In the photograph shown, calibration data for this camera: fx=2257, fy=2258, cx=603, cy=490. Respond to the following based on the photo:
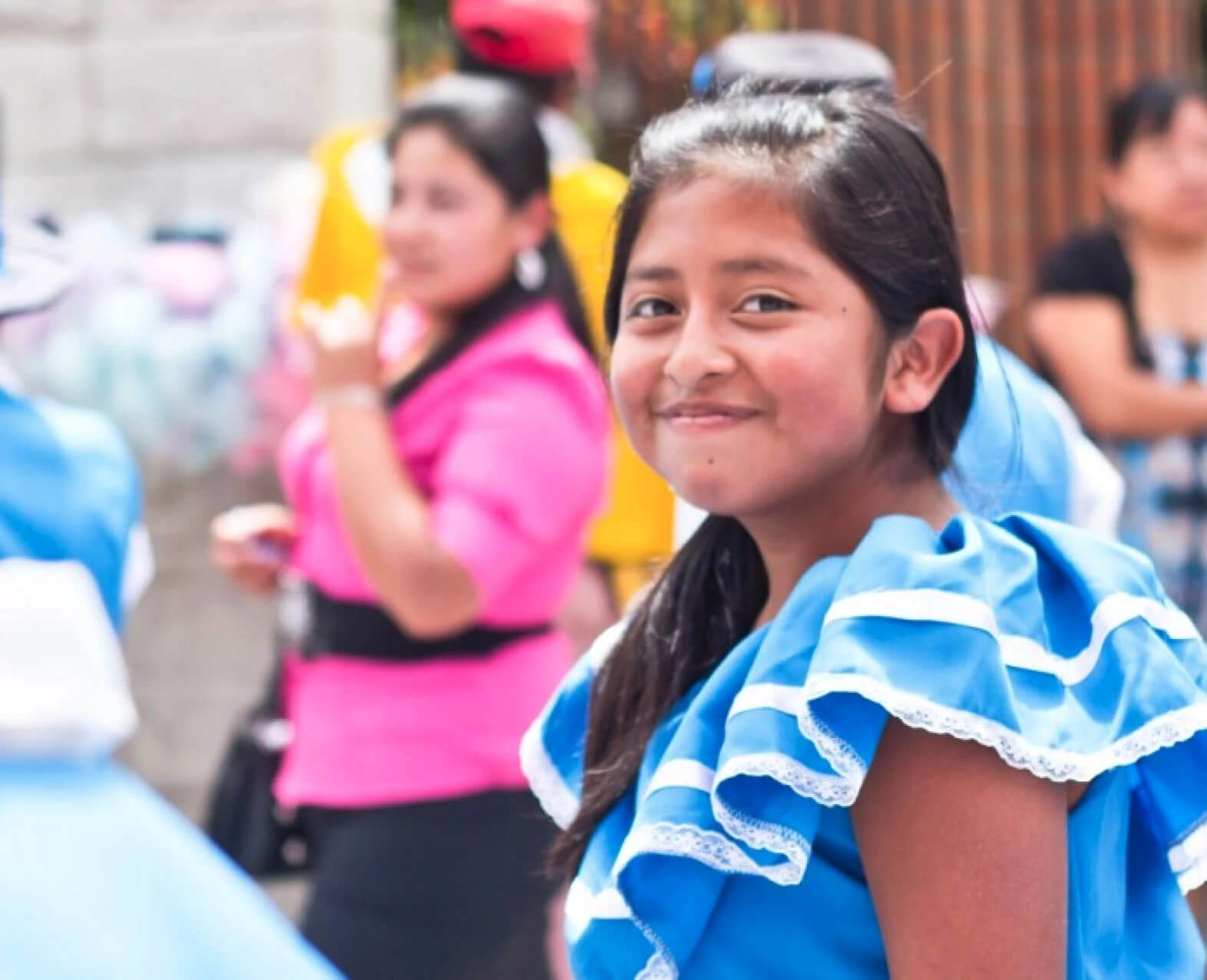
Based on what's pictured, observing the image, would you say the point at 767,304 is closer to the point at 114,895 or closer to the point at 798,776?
the point at 798,776

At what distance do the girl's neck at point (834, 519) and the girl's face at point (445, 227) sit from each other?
141 centimetres

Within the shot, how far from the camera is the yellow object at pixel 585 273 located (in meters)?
3.73

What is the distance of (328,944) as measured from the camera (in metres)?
2.88

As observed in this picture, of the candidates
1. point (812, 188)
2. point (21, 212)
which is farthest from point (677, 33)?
point (812, 188)

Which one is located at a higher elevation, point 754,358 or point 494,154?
point 754,358

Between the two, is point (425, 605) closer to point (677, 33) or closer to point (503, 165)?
point (503, 165)

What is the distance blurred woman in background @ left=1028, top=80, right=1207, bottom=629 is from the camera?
13.6 ft

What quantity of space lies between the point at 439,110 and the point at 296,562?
0.67 meters

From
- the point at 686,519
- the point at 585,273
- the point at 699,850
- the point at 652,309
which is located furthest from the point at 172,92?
the point at 699,850

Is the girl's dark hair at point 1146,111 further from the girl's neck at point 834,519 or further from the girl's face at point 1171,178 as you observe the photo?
the girl's neck at point 834,519

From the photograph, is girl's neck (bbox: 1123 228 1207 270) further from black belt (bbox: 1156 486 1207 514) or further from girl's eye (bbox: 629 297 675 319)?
girl's eye (bbox: 629 297 675 319)

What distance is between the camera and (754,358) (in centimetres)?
159

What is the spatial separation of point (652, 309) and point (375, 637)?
1.37m

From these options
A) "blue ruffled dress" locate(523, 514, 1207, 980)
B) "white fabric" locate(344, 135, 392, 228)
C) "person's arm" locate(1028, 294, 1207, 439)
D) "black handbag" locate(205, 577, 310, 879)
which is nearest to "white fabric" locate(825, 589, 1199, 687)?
"blue ruffled dress" locate(523, 514, 1207, 980)
